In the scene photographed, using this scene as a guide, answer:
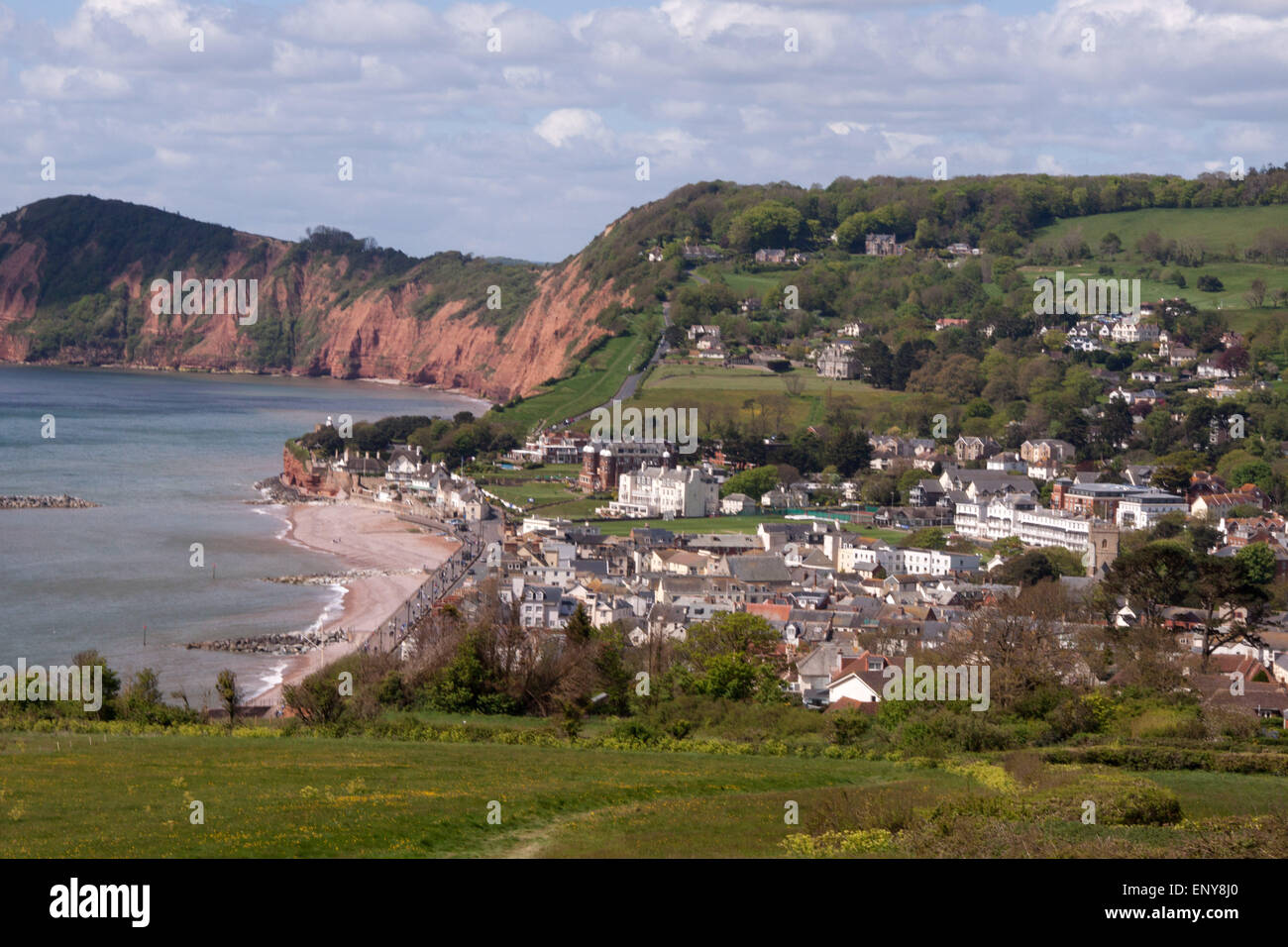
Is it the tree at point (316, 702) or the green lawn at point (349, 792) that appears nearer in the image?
the green lawn at point (349, 792)

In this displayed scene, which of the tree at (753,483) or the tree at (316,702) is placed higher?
the tree at (753,483)

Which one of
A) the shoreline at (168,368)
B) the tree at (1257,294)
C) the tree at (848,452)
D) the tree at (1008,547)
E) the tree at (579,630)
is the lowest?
the tree at (1008,547)

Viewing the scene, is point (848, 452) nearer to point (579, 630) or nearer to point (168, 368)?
point (579, 630)

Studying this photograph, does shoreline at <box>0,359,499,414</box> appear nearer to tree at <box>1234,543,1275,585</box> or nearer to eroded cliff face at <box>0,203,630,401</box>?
eroded cliff face at <box>0,203,630,401</box>

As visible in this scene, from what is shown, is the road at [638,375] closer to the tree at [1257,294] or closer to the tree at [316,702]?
the tree at [1257,294]

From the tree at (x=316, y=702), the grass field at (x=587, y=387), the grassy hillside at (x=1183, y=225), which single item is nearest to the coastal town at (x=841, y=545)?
the tree at (x=316, y=702)

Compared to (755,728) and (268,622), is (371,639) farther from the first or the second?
(755,728)

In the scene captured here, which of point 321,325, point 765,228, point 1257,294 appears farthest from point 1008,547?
point 321,325
